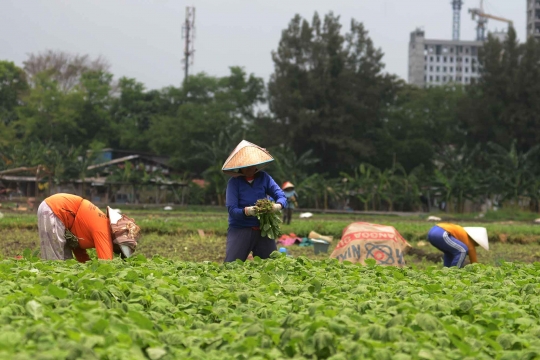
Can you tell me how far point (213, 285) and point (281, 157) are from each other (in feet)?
113

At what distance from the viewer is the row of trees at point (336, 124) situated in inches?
1521

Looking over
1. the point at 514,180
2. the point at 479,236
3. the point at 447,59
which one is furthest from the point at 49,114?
the point at 447,59

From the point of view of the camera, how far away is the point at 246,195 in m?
8.22

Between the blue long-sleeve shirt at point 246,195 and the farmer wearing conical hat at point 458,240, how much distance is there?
9.47 feet

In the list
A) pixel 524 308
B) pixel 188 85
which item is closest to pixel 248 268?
pixel 524 308

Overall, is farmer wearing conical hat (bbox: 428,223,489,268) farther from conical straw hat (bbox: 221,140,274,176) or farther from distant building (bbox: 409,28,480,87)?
distant building (bbox: 409,28,480,87)

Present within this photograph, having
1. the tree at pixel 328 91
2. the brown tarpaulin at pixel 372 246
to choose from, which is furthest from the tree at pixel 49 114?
the brown tarpaulin at pixel 372 246

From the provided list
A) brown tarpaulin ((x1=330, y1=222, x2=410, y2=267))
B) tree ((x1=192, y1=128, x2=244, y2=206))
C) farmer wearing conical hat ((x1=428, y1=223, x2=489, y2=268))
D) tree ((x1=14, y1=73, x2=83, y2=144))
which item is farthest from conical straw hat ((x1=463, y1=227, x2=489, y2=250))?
tree ((x1=14, y1=73, x2=83, y2=144))

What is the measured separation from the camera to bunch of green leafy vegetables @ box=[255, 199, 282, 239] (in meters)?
7.81

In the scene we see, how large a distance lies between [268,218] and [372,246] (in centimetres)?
281

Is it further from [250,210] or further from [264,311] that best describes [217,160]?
[264,311]

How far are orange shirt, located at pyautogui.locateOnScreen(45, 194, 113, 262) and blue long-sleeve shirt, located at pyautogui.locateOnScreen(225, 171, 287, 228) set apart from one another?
4.38 feet

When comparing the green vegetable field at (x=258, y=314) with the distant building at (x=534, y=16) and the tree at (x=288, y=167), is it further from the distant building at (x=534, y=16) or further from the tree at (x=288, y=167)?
the distant building at (x=534, y=16)

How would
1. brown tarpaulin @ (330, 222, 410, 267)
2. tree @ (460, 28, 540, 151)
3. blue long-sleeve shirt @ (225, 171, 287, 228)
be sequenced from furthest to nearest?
tree @ (460, 28, 540, 151), brown tarpaulin @ (330, 222, 410, 267), blue long-sleeve shirt @ (225, 171, 287, 228)
